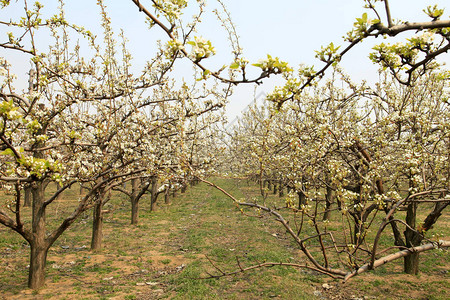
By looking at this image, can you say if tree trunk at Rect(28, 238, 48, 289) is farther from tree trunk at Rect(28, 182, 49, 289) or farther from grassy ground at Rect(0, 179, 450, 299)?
grassy ground at Rect(0, 179, 450, 299)

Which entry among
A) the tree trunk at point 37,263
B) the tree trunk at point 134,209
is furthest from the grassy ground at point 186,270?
the tree trunk at point 134,209

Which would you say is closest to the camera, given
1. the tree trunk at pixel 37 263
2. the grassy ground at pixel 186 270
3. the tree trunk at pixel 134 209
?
the tree trunk at pixel 37 263

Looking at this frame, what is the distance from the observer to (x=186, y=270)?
834 centimetres

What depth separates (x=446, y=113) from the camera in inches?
331

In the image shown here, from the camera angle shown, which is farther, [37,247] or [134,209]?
[134,209]

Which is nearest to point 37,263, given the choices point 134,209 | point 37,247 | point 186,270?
point 37,247

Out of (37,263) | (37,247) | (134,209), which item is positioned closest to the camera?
(37,247)

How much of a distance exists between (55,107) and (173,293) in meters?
5.50

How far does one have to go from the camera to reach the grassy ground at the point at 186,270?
23.5 feet

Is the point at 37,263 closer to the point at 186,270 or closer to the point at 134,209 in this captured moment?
the point at 186,270

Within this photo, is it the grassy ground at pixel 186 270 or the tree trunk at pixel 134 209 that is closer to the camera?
the grassy ground at pixel 186 270

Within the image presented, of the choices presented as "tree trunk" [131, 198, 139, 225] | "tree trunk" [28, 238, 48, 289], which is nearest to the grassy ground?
"tree trunk" [28, 238, 48, 289]

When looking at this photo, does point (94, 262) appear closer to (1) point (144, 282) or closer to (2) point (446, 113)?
(1) point (144, 282)

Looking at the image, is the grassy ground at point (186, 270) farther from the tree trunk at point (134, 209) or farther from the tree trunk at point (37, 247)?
the tree trunk at point (134, 209)
